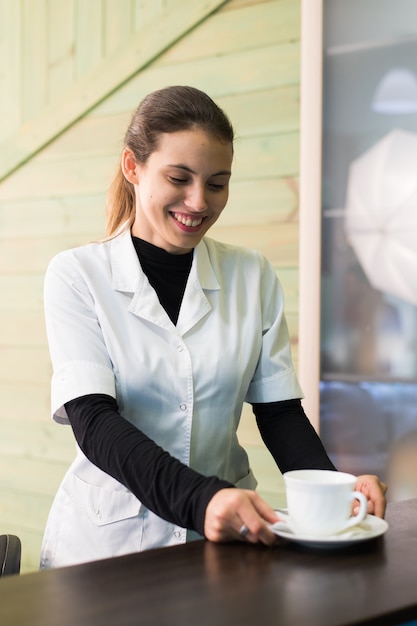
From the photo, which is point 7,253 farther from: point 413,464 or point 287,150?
point 413,464

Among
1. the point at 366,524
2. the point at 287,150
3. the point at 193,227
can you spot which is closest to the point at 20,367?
the point at 287,150

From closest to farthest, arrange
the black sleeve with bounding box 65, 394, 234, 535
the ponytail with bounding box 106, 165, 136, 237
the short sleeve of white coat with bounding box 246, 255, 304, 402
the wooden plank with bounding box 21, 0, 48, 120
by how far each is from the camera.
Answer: the black sleeve with bounding box 65, 394, 234, 535 → the short sleeve of white coat with bounding box 246, 255, 304, 402 → the ponytail with bounding box 106, 165, 136, 237 → the wooden plank with bounding box 21, 0, 48, 120

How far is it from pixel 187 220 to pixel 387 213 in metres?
0.87

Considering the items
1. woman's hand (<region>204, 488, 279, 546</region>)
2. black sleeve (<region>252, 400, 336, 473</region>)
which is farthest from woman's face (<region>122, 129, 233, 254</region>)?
woman's hand (<region>204, 488, 279, 546</region>)

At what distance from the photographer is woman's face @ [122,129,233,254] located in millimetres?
1597

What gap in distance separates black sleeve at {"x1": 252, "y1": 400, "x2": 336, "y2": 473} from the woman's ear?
52cm

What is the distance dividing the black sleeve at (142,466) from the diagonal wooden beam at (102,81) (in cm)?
180

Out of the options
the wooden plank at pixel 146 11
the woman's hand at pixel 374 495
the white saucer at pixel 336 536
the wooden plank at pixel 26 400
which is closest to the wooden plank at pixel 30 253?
the wooden plank at pixel 26 400

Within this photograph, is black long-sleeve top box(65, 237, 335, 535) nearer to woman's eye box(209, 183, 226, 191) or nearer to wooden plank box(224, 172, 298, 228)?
woman's eye box(209, 183, 226, 191)

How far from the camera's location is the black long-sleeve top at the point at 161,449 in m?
1.26

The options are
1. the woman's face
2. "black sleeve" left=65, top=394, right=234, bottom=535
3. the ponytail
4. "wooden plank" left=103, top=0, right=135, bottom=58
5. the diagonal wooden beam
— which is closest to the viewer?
"black sleeve" left=65, top=394, right=234, bottom=535

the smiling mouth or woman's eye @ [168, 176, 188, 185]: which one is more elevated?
woman's eye @ [168, 176, 188, 185]

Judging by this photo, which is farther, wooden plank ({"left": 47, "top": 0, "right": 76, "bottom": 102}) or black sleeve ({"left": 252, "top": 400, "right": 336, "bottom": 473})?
wooden plank ({"left": 47, "top": 0, "right": 76, "bottom": 102})

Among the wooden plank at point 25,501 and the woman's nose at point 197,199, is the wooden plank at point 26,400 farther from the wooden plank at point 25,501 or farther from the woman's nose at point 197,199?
the woman's nose at point 197,199
